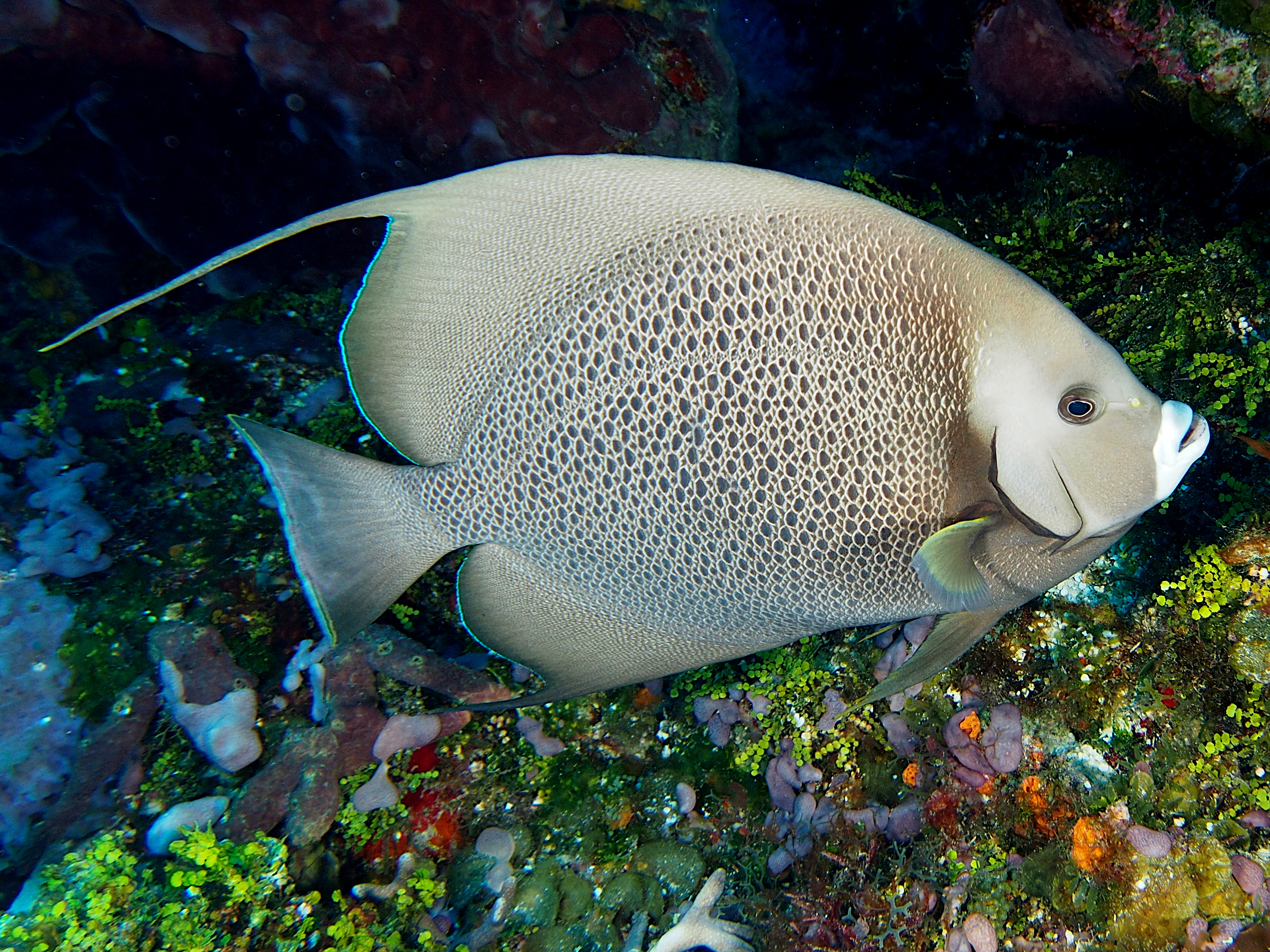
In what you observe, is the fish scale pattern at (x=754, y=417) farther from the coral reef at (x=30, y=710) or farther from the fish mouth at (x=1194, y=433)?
the coral reef at (x=30, y=710)

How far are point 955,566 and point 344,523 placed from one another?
1.39m

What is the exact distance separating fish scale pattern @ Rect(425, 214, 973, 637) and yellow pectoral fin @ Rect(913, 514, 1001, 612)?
0.23 feet

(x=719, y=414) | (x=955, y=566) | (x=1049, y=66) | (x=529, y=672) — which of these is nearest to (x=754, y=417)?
(x=719, y=414)

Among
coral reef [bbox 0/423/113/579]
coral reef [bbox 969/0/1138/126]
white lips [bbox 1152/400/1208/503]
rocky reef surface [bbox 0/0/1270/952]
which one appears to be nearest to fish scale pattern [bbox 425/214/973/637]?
white lips [bbox 1152/400/1208/503]

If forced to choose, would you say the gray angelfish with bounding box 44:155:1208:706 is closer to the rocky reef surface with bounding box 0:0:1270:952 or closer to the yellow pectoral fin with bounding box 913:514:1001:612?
the yellow pectoral fin with bounding box 913:514:1001:612

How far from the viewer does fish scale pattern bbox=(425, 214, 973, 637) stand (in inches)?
50.0

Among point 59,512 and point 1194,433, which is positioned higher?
point 1194,433

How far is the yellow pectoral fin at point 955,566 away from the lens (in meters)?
1.25

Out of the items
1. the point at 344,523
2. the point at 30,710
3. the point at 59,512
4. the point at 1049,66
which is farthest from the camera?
the point at 59,512

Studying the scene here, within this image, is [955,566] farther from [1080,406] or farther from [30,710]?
[30,710]

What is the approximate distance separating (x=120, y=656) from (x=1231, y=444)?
4.10 meters

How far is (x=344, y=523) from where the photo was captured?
4.97 ft

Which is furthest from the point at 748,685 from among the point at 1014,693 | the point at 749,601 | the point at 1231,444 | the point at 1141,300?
the point at 1141,300

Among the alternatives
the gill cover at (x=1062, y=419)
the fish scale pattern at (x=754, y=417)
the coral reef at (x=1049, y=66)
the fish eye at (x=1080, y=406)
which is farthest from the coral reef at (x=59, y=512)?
the coral reef at (x=1049, y=66)
